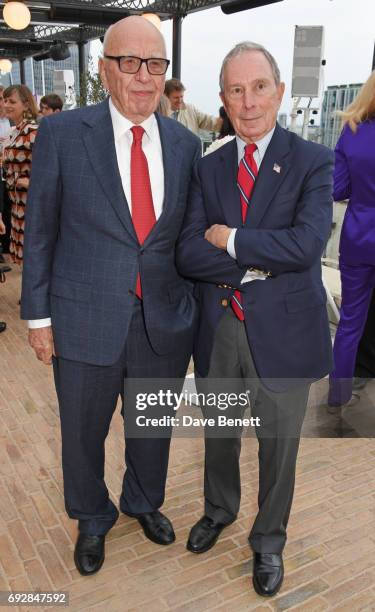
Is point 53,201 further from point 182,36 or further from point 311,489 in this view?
point 182,36

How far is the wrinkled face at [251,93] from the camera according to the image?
1647 millimetres

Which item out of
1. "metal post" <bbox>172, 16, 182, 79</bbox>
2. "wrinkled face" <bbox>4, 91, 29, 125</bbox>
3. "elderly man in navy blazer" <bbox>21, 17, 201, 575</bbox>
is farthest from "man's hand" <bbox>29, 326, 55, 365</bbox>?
"metal post" <bbox>172, 16, 182, 79</bbox>

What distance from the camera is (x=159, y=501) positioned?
230 cm

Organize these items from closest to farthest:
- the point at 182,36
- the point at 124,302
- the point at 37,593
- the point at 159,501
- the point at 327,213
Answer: the point at 327,213
the point at 124,302
the point at 37,593
the point at 159,501
the point at 182,36

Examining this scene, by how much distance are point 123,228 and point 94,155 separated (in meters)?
0.25

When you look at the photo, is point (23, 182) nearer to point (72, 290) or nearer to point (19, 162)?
point (19, 162)

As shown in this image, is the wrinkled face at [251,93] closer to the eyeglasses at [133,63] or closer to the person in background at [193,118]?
the eyeglasses at [133,63]

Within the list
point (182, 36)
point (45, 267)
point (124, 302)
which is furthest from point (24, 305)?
point (182, 36)

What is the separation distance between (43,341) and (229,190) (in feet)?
2.69

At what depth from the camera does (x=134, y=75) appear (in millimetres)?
1700

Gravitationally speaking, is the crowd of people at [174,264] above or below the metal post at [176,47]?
below

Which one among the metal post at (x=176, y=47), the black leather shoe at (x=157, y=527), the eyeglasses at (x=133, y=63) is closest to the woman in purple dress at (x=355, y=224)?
the eyeglasses at (x=133, y=63)

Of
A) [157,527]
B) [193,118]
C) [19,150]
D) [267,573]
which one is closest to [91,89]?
[193,118]

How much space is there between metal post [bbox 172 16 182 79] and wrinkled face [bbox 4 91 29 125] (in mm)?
5066
